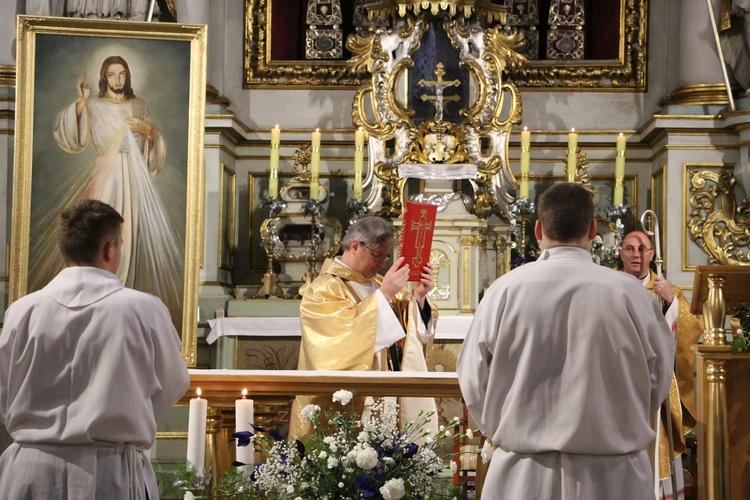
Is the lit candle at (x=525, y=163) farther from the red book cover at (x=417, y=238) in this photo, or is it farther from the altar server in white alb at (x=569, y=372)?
the altar server in white alb at (x=569, y=372)

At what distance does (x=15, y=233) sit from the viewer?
673 centimetres

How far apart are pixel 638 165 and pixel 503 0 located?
5.51ft

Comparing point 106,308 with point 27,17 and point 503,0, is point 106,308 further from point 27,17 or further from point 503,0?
point 503,0

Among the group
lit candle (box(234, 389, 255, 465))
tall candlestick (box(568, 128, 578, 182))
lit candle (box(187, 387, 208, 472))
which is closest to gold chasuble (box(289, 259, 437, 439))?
lit candle (box(234, 389, 255, 465))

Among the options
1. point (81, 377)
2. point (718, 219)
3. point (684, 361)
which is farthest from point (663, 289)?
point (81, 377)

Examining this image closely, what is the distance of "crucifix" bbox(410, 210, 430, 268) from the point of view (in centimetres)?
491

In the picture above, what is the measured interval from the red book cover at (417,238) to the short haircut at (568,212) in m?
1.62

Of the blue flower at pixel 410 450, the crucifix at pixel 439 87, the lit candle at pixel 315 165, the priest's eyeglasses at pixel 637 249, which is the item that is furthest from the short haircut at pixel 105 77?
the blue flower at pixel 410 450

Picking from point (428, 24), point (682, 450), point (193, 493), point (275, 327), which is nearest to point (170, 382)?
point (193, 493)

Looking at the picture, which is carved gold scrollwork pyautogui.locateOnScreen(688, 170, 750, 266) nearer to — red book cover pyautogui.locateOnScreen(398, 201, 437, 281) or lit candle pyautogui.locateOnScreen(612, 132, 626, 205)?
lit candle pyautogui.locateOnScreen(612, 132, 626, 205)

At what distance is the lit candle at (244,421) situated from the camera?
3.98m

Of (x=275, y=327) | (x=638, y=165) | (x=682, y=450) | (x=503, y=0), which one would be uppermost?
(x=503, y=0)

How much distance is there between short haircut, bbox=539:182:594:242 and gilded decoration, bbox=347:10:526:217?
4.55 m

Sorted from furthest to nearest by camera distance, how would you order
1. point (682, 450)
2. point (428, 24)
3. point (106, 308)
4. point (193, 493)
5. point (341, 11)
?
point (341, 11), point (428, 24), point (682, 450), point (193, 493), point (106, 308)
